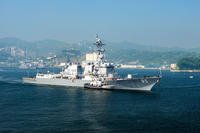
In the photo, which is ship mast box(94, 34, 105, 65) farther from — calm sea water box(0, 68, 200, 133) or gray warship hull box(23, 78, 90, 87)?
calm sea water box(0, 68, 200, 133)

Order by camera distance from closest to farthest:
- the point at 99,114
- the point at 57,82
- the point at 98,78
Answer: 1. the point at 99,114
2. the point at 98,78
3. the point at 57,82

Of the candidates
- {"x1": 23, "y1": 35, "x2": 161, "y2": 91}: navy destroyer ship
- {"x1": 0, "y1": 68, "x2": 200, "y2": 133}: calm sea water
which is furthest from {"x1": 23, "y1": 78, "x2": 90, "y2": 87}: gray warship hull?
{"x1": 0, "y1": 68, "x2": 200, "y2": 133}: calm sea water

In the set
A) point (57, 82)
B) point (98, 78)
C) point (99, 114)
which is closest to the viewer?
point (99, 114)

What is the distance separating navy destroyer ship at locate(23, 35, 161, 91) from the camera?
98.2 metres

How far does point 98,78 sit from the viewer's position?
4048 inches

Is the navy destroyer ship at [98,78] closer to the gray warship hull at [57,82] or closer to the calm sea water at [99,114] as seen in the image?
the gray warship hull at [57,82]

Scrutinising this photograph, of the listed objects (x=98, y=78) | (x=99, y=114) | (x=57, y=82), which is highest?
(x=98, y=78)

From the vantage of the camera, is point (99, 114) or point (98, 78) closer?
point (99, 114)

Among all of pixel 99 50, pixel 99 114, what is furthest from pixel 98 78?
pixel 99 114

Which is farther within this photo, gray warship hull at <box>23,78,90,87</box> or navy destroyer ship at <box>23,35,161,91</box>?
gray warship hull at <box>23,78,90,87</box>

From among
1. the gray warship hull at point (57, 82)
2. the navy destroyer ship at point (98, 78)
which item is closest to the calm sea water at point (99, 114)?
the navy destroyer ship at point (98, 78)

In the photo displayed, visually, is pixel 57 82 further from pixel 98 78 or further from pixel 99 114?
pixel 99 114

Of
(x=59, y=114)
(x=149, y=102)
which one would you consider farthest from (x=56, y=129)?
(x=149, y=102)

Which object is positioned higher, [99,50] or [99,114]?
[99,50]
